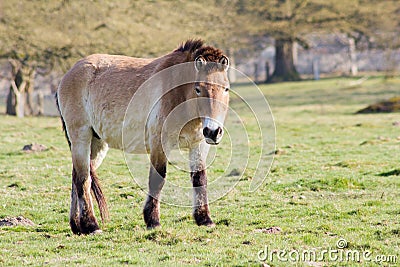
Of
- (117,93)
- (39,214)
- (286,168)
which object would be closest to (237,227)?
(117,93)

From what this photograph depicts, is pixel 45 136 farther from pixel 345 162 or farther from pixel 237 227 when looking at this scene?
pixel 237 227

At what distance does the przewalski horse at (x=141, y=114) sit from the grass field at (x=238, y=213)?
475 mm

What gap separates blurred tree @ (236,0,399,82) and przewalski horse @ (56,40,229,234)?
3217cm

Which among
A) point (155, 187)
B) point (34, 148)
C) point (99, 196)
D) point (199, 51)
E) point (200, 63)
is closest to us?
point (200, 63)

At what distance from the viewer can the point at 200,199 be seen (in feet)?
25.5

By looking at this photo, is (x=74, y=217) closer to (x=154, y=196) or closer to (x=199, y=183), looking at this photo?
(x=154, y=196)

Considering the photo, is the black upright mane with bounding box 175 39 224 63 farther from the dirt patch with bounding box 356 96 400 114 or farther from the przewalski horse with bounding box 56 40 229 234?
the dirt patch with bounding box 356 96 400 114

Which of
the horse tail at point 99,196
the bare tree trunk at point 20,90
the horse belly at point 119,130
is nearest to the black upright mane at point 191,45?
the horse belly at point 119,130

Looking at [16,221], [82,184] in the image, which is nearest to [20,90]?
[16,221]

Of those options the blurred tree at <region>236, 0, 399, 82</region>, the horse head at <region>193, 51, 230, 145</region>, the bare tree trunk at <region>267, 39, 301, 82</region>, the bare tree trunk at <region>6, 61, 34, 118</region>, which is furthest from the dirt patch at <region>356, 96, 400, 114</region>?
the horse head at <region>193, 51, 230, 145</region>

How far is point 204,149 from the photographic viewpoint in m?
7.72

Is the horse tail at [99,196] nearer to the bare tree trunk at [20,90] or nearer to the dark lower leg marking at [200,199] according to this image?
the dark lower leg marking at [200,199]

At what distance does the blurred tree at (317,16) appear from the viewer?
38.8 metres

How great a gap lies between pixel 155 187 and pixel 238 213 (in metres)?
1.83
